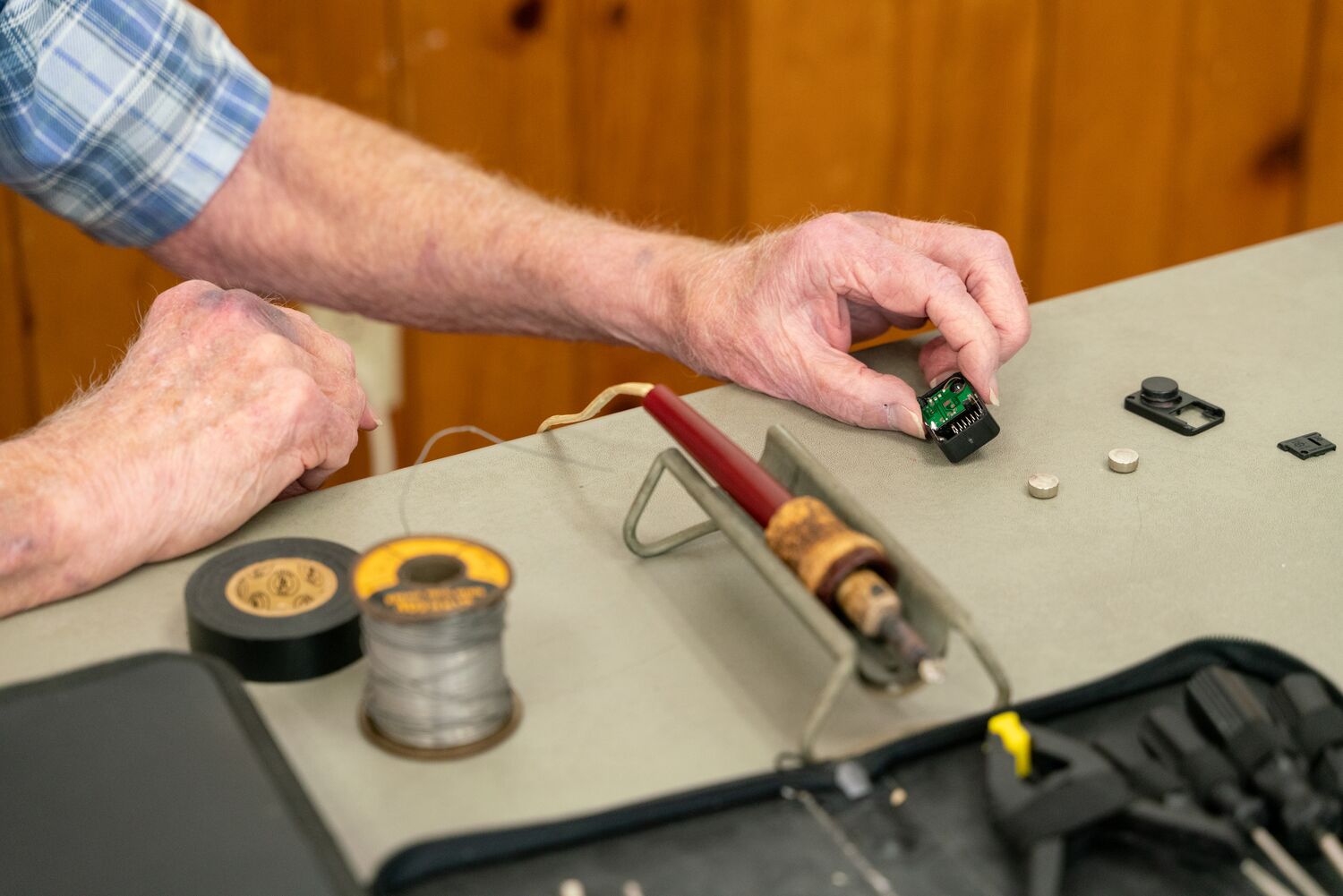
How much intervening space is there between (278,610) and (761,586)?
25 cm

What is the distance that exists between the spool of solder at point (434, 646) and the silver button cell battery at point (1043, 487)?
1.16 feet

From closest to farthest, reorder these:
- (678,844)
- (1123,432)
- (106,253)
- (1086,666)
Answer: (678,844) → (1086,666) → (1123,432) → (106,253)

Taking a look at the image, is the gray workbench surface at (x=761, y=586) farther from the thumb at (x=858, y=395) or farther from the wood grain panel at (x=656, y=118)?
the wood grain panel at (x=656, y=118)

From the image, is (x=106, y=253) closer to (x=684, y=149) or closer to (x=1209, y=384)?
(x=684, y=149)

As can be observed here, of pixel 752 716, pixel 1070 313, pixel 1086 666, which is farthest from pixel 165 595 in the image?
pixel 1070 313

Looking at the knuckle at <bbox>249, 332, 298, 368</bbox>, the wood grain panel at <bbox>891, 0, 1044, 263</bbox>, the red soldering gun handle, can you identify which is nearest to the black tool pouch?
the red soldering gun handle

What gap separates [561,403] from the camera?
2.11m

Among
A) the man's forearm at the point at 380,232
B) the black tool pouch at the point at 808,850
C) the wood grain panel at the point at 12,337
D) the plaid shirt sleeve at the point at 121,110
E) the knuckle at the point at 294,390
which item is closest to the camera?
the black tool pouch at the point at 808,850

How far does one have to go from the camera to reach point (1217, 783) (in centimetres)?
57

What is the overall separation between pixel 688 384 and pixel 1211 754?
160 cm

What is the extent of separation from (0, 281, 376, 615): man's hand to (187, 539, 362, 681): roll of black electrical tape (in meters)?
0.06

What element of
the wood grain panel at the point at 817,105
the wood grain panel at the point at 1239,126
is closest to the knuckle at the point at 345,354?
the wood grain panel at the point at 817,105

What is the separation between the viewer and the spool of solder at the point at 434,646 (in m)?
0.59

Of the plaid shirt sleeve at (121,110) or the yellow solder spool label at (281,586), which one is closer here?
the yellow solder spool label at (281,586)
